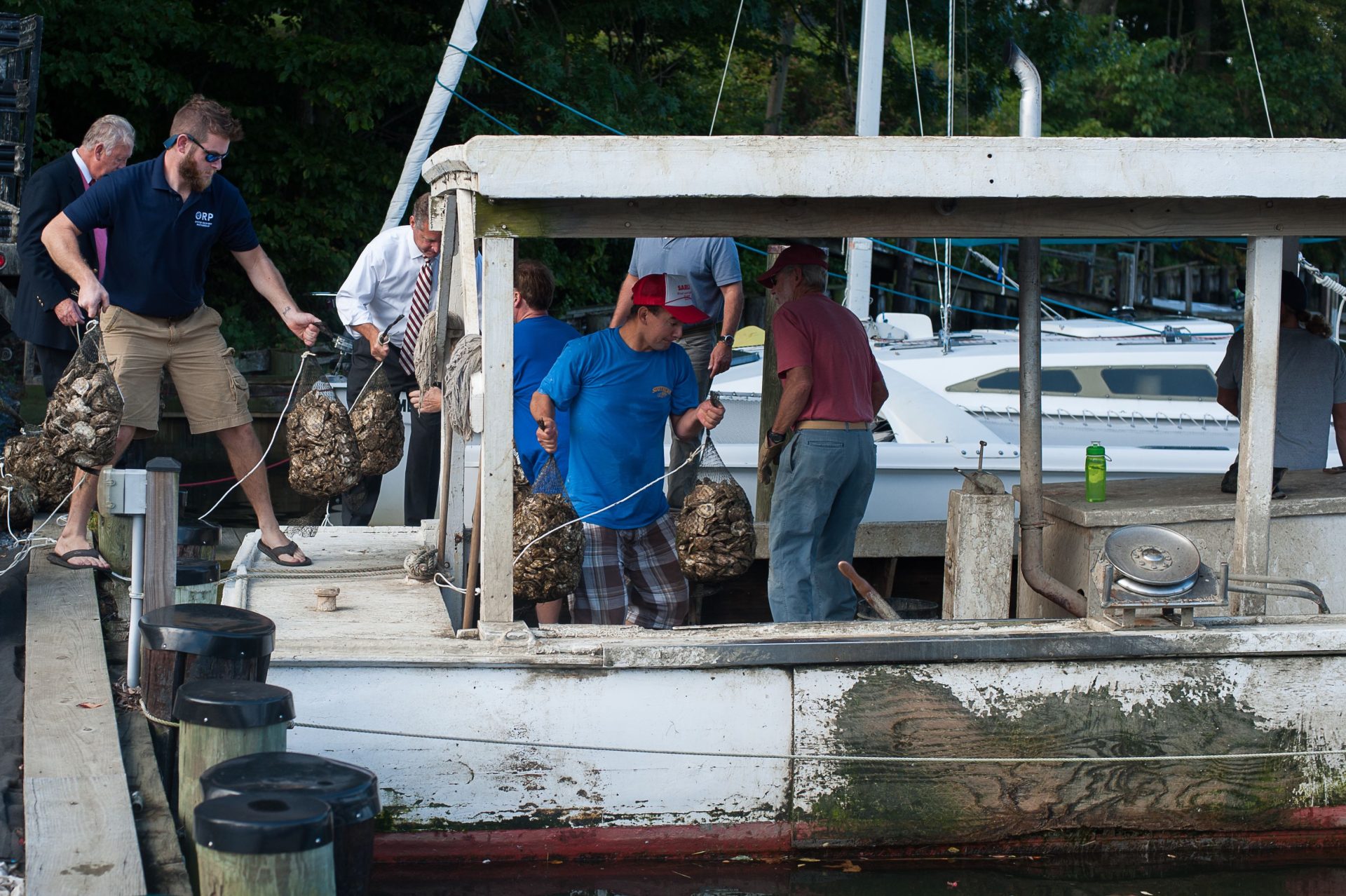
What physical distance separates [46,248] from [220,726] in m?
2.99

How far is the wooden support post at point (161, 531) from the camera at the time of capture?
172 inches

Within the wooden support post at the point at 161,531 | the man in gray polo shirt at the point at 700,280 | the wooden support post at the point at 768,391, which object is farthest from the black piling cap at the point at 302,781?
the wooden support post at the point at 768,391

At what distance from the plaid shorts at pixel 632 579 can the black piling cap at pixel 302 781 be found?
2399 mm

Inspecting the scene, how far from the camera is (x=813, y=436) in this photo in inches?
236

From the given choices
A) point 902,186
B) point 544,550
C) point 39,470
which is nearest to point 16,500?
point 39,470

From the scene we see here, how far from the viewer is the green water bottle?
604cm

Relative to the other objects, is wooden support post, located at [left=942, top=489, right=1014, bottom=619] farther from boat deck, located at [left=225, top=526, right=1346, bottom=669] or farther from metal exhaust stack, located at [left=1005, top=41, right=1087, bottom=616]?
boat deck, located at [left=225, top=526, right=1346, bottom=669]

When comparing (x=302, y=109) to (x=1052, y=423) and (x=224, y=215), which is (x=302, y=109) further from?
(x=224, y=215)

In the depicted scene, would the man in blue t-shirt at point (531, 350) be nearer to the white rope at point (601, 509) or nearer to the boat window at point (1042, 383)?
the white rope at point (601, 509)

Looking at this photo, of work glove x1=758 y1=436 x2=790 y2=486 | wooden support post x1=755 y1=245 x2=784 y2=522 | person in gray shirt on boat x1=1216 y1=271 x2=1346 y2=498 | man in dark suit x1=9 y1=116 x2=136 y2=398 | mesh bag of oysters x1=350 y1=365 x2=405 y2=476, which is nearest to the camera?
man in dark suit x1=9 y1=116 x2=136 y2=398

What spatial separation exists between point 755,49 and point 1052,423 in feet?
34.4

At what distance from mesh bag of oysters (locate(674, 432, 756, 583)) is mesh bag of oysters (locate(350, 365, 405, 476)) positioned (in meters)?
1.79

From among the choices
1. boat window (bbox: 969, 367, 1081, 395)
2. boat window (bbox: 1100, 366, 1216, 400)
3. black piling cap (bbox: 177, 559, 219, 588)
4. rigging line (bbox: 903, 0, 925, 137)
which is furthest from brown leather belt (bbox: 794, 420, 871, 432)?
rigging line (bbox: 903, 0, 925, 137)

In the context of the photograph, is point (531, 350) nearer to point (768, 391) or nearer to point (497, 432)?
point (497, 432)
